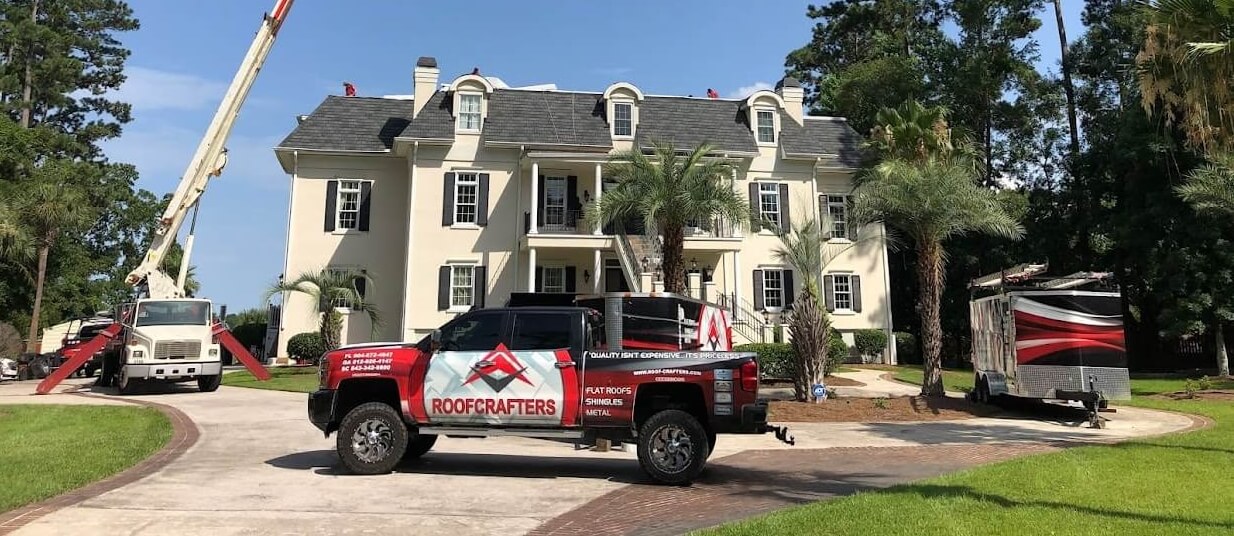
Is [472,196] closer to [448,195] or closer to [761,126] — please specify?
[448,195]

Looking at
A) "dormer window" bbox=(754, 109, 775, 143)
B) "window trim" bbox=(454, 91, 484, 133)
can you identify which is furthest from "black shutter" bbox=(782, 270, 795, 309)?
"window trim" bbox=(454, 91, 484, 133)

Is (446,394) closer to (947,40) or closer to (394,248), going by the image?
(394,248)

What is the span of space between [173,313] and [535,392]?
1398cm

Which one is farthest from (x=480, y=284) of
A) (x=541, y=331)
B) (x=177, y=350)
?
(x=541, y=331)

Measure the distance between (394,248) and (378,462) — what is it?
2047 cm

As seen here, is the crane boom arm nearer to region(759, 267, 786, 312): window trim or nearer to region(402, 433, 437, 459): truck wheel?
region(402, 433, 437, 459): truck wheel

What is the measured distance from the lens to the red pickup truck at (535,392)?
7.64 m

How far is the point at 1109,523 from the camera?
17.5ft

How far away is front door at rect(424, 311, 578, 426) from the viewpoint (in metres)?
7.82

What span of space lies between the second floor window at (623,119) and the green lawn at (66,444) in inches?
742

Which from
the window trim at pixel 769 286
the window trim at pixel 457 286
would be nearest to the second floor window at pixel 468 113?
the window trim at pixel 457 286

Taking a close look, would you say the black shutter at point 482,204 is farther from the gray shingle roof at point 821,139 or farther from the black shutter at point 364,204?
the gray shingle roof at point 821,139

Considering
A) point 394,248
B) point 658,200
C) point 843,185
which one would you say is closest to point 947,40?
point 843,185

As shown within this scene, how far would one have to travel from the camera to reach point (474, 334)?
26.7ft
